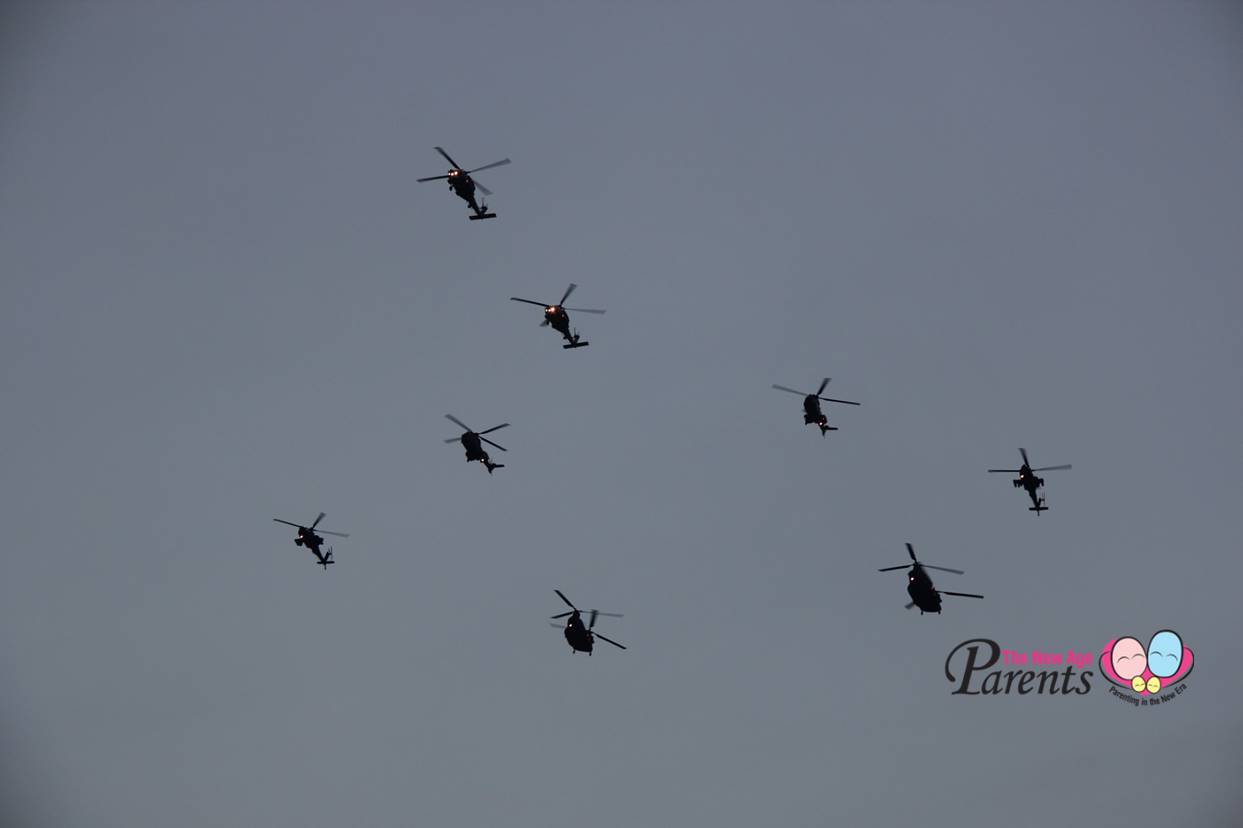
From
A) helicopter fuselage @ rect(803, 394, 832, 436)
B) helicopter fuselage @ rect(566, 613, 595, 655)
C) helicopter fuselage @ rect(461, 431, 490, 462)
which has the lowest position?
helicopter fuselage @ rect(566, 613, 595, 655)

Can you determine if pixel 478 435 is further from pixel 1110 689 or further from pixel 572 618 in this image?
pixel 1110 689

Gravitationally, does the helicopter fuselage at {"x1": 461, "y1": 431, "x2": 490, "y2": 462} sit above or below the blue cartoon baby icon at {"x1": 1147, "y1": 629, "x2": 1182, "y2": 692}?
below

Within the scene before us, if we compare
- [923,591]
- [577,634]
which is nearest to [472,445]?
[577,634]

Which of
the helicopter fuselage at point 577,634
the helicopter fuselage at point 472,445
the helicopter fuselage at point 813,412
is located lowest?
the helicopter fuselage at point 577,634

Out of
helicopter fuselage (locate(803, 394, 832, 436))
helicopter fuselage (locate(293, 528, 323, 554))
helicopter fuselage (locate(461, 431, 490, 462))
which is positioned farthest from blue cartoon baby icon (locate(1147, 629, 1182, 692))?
helicopter fuselage (locate(293, 528, 323, 554))

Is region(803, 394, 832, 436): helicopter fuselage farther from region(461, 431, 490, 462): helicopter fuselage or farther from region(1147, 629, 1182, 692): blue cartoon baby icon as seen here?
region(1147, 629, 1182, 692): blue cartoon baby icon

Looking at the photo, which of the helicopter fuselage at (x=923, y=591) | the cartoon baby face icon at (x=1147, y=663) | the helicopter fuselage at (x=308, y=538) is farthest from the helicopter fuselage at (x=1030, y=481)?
the helicopter fuselage at (x=308, y=538)

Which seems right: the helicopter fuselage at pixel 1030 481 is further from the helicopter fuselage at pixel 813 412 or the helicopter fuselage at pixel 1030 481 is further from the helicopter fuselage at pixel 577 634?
the helicopter fuselage at pixel 577 634

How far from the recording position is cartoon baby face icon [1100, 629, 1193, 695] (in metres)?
117

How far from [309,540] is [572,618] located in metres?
23.2

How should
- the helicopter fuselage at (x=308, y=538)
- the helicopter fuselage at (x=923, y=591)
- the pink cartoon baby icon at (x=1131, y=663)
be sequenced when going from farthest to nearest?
the pink cartoon baby icon at (x=1131, y=663) < the helicopter fuselage at (x=308, y=538) < the helicopter fuselage at (x=923, y=591)

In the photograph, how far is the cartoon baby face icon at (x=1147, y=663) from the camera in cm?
11681

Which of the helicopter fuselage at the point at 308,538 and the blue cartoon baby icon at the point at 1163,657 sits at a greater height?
the blue cartoon baby icon at the point at 1163,657

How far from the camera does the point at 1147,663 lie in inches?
4616
